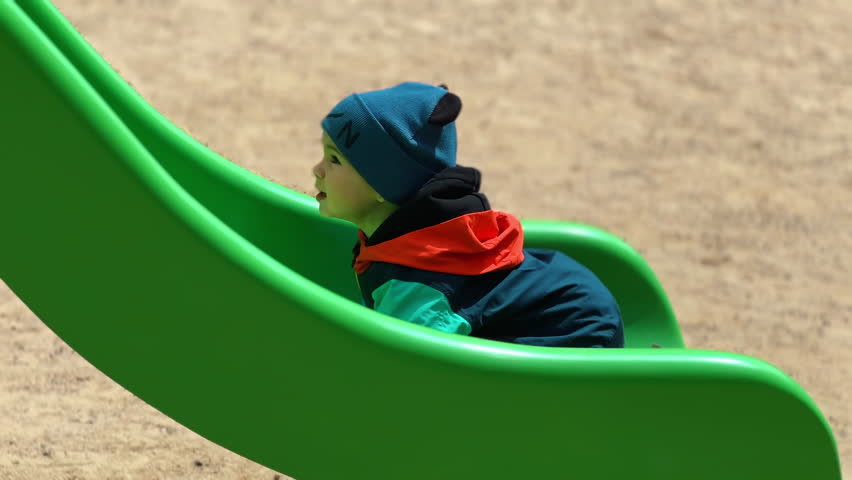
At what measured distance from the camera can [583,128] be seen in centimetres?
478

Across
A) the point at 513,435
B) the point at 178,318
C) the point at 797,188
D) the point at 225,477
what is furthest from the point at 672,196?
the point at 178,318

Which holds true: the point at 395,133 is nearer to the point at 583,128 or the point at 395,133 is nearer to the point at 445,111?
the point at 445,111

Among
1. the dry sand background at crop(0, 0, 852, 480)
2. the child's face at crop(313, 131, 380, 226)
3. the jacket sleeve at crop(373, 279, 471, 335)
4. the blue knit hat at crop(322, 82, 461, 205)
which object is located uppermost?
the blue knit hat at crop(322, 82, 461, 205)

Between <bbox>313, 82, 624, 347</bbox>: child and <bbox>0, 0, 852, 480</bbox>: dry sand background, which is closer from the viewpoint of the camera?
<bbox>313, 82, 624, 347</bbox>: child

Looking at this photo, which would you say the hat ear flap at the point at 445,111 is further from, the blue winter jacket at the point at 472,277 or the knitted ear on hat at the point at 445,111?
the blue winter jacket at the point at 472,277

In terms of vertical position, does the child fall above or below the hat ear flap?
below

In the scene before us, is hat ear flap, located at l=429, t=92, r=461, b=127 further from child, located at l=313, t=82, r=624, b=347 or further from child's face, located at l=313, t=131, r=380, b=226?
child's face, located at l=313, t=131, r=380, b=226

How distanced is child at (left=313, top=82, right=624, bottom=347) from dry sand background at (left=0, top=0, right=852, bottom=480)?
73 centimetres

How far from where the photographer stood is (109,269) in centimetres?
180

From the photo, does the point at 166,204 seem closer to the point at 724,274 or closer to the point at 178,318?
the point at 178,318

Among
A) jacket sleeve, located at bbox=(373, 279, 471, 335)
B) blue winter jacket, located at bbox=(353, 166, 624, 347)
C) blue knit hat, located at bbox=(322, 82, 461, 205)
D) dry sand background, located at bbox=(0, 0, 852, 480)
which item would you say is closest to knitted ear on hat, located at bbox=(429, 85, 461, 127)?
blue knit hat, located at bbox=(322, 82, 461, 205)

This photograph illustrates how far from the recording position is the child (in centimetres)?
224

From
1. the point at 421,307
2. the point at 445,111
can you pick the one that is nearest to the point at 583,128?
the point at 445,111

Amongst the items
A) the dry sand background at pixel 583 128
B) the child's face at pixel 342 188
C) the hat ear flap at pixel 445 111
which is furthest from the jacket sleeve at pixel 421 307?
the dry sand background at pixel 583 128
